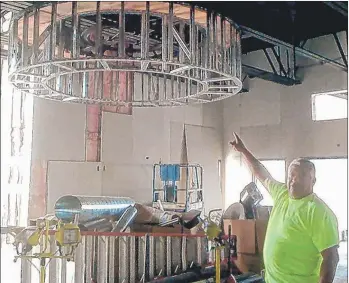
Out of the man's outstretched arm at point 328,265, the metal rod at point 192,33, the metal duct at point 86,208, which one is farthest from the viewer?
the metal duct at point 86,208

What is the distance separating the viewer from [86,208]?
5426mm

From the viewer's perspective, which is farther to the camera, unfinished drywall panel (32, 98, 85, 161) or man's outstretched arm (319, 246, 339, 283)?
unfinished drywall panel (32, 98, 85, 161)

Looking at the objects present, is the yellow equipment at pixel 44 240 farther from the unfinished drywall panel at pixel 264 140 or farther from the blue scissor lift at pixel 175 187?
the unfinished drywall panel at pixel 264 140

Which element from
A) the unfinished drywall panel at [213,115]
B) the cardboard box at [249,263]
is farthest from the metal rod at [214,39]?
the unfinished drywall panel at [213,115]

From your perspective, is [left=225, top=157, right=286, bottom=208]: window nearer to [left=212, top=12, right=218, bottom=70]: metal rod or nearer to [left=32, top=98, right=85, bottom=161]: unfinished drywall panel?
[left=32, top=98, right=85, bottom=161]: unfinished drywall panel

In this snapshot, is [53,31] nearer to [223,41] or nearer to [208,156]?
[223,41]

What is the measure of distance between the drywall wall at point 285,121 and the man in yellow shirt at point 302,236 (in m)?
7.12

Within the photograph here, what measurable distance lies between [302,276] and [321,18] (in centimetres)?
660

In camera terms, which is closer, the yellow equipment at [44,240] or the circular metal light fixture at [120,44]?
the circular metal light fixture at [120,44]

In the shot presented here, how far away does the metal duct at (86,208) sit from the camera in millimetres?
5273

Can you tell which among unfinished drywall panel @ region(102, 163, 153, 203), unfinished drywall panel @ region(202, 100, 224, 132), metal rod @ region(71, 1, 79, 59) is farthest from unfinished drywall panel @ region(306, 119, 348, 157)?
metal rod @ region(71, 1, 79, 59)

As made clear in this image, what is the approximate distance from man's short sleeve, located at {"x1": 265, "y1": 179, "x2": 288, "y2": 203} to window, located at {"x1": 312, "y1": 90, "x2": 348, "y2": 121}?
7.11 m

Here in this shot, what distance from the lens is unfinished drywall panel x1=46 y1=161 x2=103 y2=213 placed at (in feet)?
26.3

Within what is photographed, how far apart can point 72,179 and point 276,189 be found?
5.65 meters
